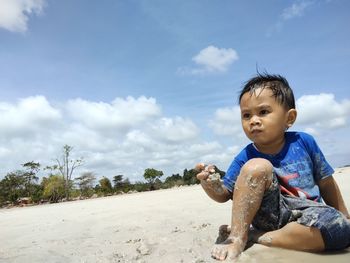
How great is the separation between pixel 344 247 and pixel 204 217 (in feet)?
6.52

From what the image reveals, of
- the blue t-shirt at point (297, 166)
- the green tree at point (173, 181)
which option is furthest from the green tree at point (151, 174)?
the blue t-shirt at point (297, 166)

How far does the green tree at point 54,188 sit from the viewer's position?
70.5 feet

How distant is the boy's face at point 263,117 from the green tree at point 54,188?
20.5m

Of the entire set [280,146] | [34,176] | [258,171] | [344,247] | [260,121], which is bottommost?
[344,247]

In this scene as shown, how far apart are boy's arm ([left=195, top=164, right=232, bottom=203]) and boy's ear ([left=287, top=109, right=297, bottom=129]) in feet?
2.22

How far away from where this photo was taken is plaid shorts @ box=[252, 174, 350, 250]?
6.64ft

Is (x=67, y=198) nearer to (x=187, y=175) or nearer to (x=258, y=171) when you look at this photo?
(x=187, y=175)

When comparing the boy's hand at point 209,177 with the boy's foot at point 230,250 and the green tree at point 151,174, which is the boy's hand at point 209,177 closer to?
the boy's foot at point 230,250

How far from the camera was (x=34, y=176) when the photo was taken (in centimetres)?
2367

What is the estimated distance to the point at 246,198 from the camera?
6.81ft

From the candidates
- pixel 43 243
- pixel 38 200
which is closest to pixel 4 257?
pixel 43 243

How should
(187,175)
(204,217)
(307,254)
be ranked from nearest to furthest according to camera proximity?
(307,254) < (204,217) < (187,175)

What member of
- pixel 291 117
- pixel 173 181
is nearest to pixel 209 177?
pixel 291 117

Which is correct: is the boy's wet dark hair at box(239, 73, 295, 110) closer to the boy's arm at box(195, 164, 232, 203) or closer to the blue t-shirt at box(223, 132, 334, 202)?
the blue t-shirt at box(223, 132, 334, 202)
